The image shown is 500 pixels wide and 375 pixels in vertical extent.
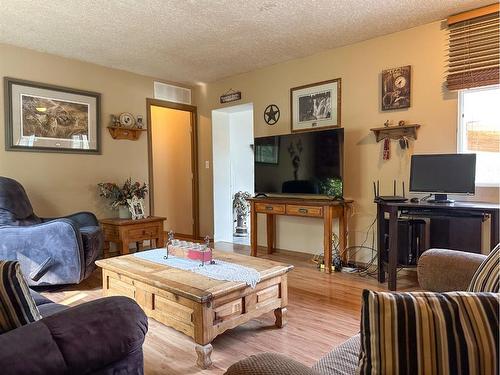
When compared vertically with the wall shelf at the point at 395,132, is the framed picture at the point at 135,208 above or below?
below

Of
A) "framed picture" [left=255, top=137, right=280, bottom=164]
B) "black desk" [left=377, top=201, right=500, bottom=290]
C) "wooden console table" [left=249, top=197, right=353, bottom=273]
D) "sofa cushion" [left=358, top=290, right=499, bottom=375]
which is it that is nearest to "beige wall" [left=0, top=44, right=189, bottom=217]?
"framed picture" [left=255, top=137, right=280, bottom=164]

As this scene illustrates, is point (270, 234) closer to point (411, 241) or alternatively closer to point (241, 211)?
point (241, 211)

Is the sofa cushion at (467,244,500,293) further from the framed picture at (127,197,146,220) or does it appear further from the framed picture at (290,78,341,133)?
the framed picture at (127,197,146,220)

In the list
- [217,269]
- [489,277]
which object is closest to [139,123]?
[217,269]

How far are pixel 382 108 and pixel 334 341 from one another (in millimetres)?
2493

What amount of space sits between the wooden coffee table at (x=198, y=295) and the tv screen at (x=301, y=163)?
1.63 meters

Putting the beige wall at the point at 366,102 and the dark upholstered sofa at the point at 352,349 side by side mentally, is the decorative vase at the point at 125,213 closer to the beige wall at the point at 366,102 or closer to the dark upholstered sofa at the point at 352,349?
the beige wall at the point at 366,102

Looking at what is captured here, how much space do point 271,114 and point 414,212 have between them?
7.56 feet

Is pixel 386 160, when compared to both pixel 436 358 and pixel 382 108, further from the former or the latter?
pixel 436 358

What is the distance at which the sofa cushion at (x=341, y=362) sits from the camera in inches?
44.2

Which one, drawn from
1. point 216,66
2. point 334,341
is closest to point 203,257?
point 334,341

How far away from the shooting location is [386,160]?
359 cm

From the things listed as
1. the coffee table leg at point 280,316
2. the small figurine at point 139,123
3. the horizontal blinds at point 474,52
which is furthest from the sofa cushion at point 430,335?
the small figurine at point 139,123

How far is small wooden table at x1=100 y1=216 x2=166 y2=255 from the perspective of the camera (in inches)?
154
